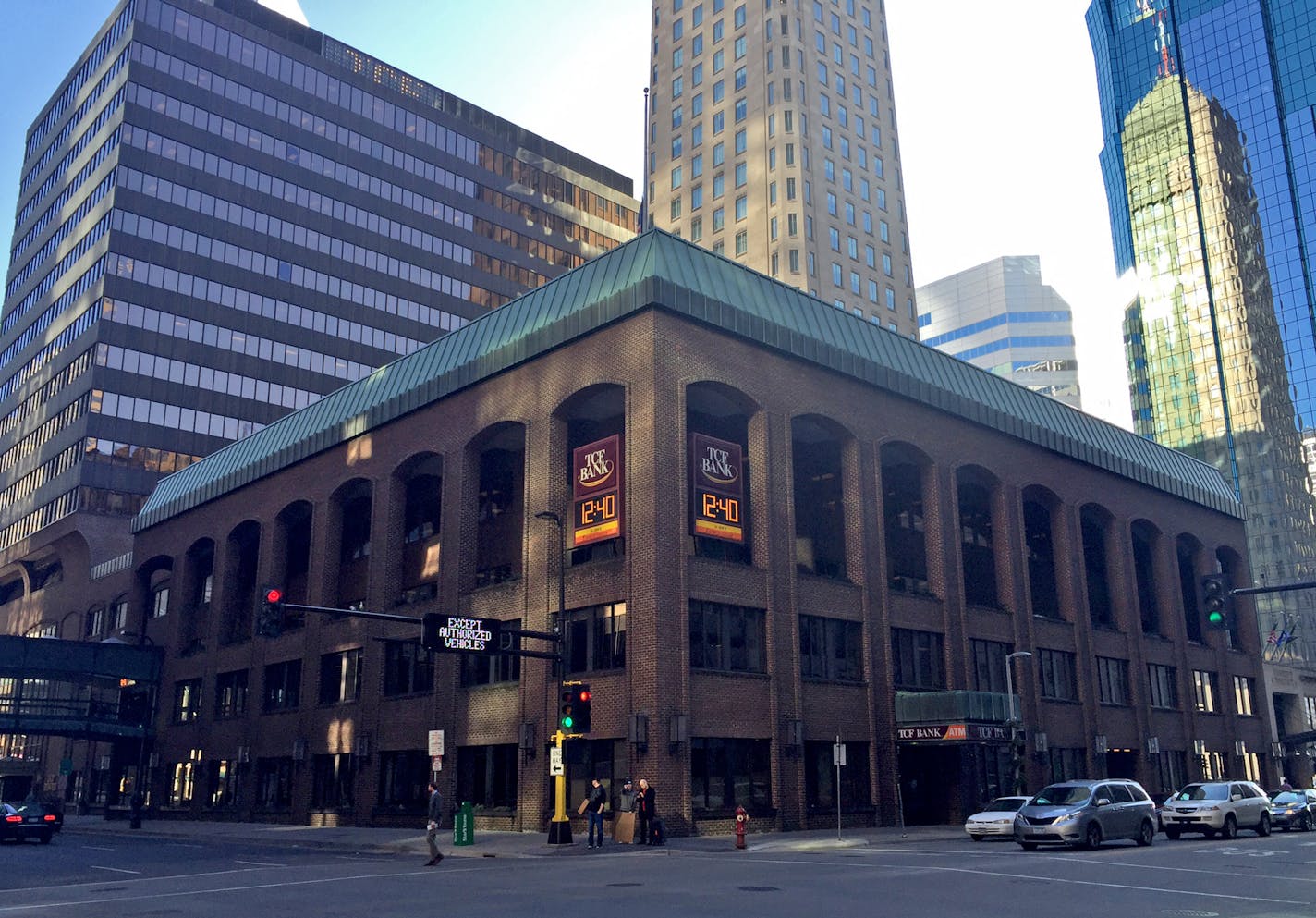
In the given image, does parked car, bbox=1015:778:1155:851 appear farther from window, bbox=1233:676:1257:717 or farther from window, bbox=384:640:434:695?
window, bbox=1233:676:1257:717

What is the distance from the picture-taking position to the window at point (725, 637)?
39.1 metres

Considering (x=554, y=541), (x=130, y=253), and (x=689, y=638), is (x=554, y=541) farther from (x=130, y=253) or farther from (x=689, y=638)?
(x=130, y=253)

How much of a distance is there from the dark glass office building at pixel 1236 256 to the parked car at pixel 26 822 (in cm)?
14033

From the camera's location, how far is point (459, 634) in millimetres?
33375

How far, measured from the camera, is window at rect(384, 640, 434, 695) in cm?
4891

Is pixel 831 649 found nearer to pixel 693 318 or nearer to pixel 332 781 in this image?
pixel 693 318

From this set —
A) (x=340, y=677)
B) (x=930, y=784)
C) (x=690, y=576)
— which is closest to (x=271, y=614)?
(x=690, y=576)

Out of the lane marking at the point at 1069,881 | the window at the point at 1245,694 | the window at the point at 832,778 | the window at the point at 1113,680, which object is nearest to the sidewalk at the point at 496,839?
the window at the point at 832,778

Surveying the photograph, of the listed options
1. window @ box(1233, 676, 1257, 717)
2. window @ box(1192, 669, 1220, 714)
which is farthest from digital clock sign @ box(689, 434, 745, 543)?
window @ box(1233, 676, 1257, 717)

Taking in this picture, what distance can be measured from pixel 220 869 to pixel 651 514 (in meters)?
17.7

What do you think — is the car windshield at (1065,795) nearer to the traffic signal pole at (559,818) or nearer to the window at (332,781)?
the traffic signal pole at (559,818)

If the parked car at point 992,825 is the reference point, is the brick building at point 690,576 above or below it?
above

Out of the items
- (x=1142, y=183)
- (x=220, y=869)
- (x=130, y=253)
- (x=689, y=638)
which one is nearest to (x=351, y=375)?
(x=130, y=253)

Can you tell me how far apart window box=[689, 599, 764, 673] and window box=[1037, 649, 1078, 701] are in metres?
20.2
